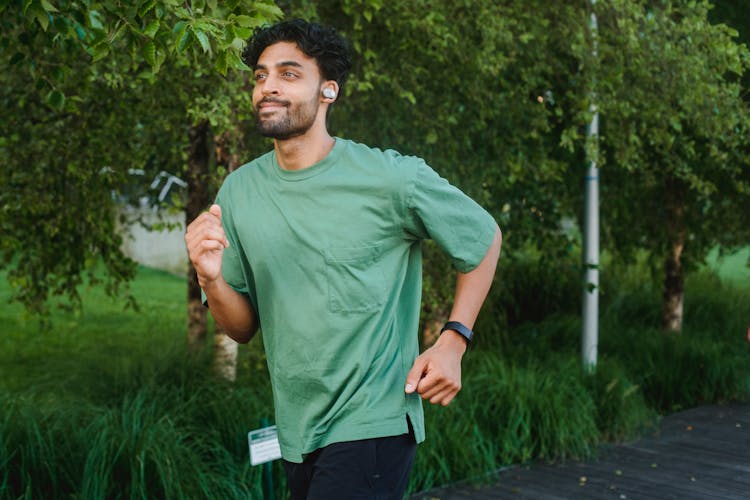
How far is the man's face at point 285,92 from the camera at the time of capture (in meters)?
2.65

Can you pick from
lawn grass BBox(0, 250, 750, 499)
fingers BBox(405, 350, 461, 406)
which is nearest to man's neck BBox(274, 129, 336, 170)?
fingers BBox(405, 350, 461, 406)

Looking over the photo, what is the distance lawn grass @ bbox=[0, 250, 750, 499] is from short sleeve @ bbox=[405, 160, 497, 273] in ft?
8.76

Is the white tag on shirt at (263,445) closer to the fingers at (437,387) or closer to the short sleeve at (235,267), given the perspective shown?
the short sleeve at (235,267)

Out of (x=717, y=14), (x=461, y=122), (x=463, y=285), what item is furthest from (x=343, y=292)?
(x=717, y=14)

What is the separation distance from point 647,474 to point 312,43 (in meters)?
4.52

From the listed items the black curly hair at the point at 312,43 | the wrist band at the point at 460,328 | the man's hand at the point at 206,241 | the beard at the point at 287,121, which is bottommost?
the wrist band at the point at 460,328

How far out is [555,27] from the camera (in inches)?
282

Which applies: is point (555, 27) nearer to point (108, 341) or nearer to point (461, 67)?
point (461, 67)

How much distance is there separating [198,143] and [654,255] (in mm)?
5437

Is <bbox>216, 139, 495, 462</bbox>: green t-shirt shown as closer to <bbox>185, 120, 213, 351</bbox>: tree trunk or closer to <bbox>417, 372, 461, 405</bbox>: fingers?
<bbox>417, 372, 461, 405</bbox>: fingers

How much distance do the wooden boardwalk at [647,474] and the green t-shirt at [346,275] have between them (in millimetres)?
3315

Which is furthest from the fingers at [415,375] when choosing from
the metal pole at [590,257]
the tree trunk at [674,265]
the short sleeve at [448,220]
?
the tree trunk at [674,265]

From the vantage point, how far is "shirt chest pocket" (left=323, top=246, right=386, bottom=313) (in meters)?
2.63

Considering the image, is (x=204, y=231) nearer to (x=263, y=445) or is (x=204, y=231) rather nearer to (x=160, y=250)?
(x=263, y=445)
